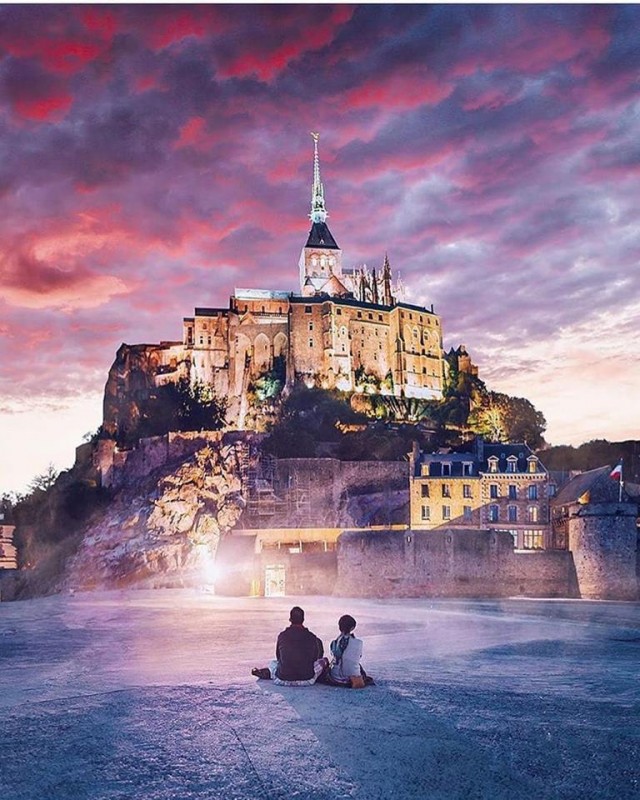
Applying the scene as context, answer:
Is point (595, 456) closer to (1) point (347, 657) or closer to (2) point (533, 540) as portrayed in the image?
(2) point (533, 540)

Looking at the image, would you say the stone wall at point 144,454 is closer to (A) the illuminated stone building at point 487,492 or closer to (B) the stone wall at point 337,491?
(B) the stone wall at point 337,491

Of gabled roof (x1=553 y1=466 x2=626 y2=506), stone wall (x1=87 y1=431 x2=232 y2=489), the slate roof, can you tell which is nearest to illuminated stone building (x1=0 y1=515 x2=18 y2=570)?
gabled roof (x1=553 y1=466 x2=626 y2=506)

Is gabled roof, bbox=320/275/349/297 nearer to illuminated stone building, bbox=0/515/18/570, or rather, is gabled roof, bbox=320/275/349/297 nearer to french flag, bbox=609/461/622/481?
french flag, bbox=609/461/622/481

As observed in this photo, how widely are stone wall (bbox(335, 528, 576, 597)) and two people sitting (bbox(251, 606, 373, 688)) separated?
917 inches

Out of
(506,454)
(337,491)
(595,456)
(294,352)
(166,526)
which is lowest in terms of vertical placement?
(166,526)

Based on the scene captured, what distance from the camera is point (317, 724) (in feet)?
23.8

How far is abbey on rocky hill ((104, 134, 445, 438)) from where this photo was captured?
84.7 meters

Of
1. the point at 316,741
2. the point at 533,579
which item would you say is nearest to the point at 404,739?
the point at 316,741

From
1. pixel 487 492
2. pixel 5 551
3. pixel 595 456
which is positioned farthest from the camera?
pixel 595 456

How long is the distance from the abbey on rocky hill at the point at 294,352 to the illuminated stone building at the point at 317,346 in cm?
12

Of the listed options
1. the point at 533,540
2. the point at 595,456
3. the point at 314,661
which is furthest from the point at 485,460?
the point at 314,661

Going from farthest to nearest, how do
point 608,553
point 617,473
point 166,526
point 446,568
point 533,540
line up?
point 166,526
point 533,540
point 617,473
point 446,568
point 608,553

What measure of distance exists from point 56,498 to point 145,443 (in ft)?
29.9

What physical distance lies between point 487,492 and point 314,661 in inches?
1379
